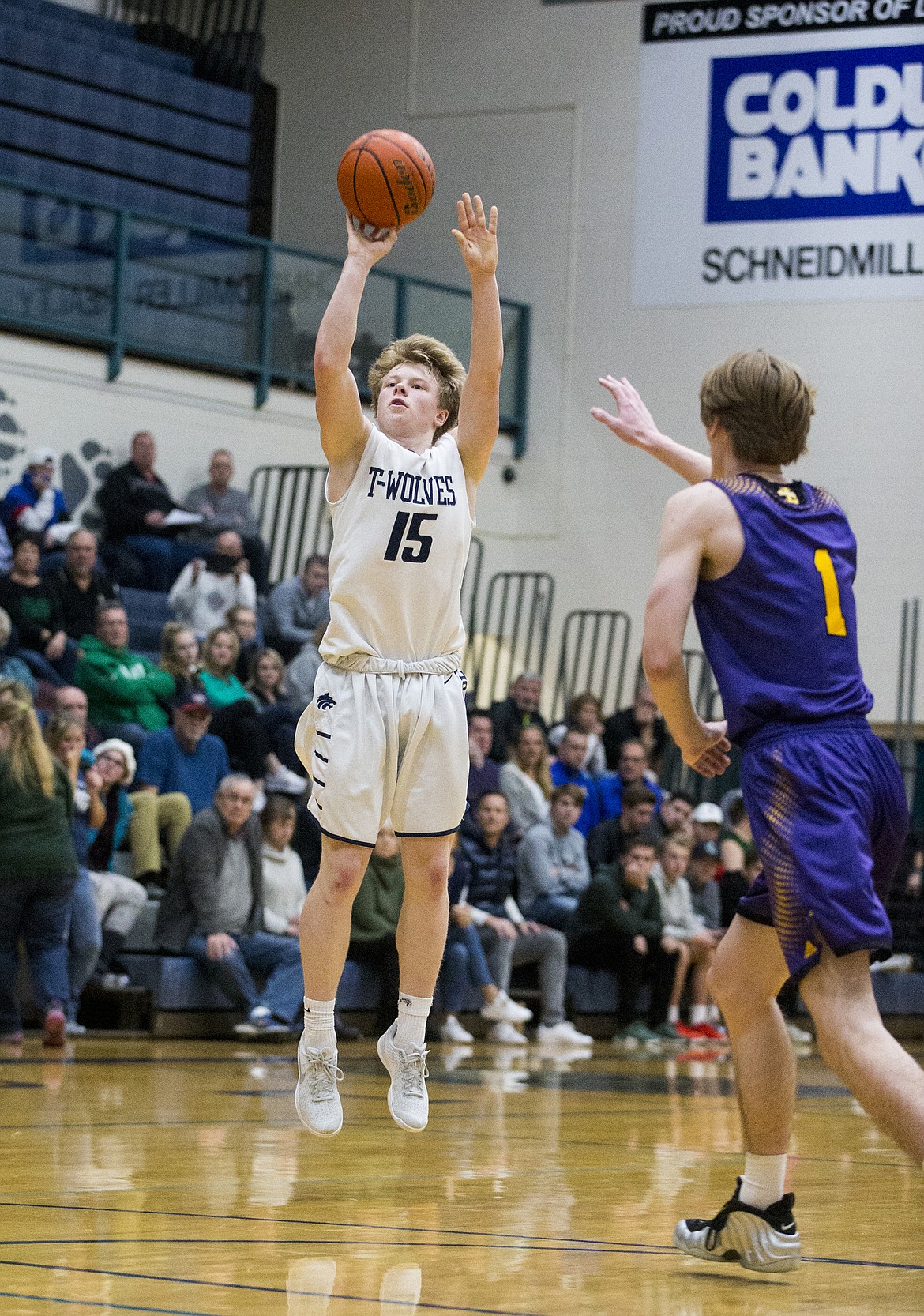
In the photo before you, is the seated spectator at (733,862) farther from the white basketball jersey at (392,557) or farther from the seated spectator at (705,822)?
the white basketball jersey at (392,557)

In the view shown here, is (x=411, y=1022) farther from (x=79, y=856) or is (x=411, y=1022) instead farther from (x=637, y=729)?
(x=637, y=729)

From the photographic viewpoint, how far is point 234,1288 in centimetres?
308

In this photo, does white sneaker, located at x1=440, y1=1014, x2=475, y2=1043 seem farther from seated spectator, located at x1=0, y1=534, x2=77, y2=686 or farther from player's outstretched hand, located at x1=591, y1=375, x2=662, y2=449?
player's outstretched hand, located at x1=591, y1=375, x2=662, y2=449

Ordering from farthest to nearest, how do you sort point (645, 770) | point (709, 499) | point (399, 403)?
point (645, 770) → point (399, 403) → point (709, 499)

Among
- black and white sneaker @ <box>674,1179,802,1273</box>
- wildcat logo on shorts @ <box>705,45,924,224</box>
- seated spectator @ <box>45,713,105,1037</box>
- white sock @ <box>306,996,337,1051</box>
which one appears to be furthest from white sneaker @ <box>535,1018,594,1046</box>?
wildcat logo on shorts @ <box>705,45,924,224</box>

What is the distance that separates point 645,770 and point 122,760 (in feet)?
15.7

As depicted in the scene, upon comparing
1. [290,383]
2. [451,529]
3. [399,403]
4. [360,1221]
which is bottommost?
[360,1221]

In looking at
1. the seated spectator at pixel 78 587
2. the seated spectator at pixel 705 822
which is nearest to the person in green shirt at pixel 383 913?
the seated spectator at pixel 78 587

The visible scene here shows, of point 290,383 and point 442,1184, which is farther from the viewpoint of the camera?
point 290,383

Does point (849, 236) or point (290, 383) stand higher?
point (849, 236)

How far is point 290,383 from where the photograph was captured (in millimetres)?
16578

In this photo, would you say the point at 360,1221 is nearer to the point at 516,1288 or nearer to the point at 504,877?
the point at 516,1288

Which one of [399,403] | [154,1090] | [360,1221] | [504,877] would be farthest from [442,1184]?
[504,877]

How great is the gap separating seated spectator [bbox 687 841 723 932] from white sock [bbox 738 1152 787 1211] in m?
8.97
